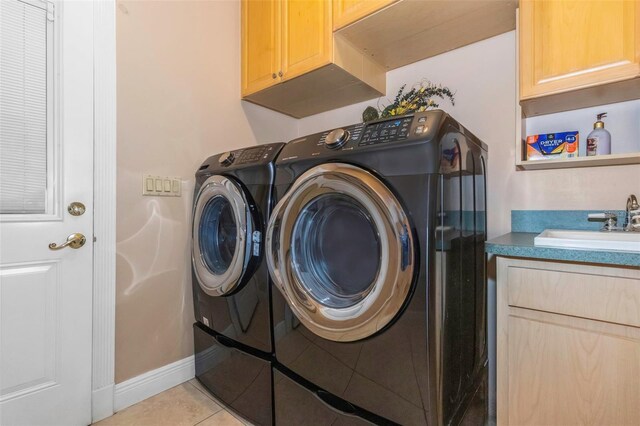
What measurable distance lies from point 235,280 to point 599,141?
1654mm

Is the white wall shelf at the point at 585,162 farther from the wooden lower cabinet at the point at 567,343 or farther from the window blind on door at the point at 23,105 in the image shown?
the window blind on door at the point at 23,105

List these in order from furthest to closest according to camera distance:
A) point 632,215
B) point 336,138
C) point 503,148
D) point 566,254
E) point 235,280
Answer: point 503,148
point 235,280
point 632,215
point 336,138
point 566,254

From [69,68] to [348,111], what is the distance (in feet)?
5.13

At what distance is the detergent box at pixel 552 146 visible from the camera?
134 centimetres

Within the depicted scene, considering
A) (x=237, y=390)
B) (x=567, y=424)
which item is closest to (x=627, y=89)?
(x=567, y=424)

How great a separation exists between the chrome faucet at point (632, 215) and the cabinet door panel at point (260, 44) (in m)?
1.76

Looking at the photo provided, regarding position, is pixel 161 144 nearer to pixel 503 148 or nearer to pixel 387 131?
pixel 387 131

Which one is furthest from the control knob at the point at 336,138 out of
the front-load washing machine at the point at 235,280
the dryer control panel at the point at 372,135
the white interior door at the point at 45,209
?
the white interior door at the point at 45,209

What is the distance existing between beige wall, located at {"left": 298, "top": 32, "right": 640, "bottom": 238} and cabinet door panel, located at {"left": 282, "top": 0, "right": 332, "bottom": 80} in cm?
63

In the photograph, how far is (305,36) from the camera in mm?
1701

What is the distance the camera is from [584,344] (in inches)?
37.0

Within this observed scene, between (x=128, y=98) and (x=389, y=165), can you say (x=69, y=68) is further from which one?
(x=389, y=165)

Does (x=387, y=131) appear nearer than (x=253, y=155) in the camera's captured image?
Yes

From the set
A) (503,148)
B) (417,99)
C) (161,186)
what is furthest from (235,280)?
(503,148)
